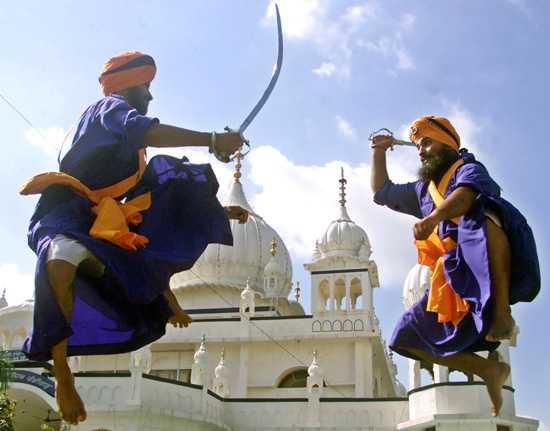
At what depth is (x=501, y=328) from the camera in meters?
4.32

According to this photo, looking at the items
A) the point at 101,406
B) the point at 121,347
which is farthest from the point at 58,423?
the point at 121,347

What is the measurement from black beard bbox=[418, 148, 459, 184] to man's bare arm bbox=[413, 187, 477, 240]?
0.54 metres

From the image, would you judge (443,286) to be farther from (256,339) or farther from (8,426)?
(256,339)

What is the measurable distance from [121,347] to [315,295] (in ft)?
78.8

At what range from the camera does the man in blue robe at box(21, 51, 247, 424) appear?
171 inches

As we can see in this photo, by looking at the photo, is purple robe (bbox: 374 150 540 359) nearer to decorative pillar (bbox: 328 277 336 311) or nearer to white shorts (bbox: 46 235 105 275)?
white shorts (bbox: 46 235 105 275)

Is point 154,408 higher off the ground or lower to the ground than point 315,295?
lower

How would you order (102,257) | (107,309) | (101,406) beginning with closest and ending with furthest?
(102,257), (107,309), (101,406)

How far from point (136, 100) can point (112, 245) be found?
1.17 metres

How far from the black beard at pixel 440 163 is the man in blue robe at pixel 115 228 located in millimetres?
1370

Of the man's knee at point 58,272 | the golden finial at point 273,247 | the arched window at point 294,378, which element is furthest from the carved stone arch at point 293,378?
the man's knee at point 58,272

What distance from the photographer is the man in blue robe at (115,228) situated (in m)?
4.33

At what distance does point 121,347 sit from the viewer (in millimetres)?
4941

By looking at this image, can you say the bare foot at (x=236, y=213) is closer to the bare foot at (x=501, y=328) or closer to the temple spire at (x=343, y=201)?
the bare foot at (x=501, y=328)
